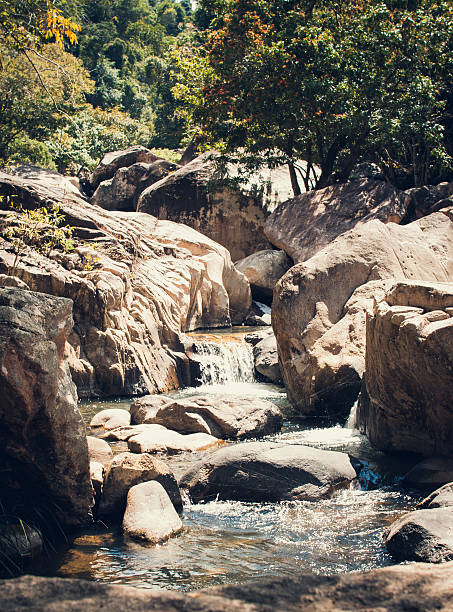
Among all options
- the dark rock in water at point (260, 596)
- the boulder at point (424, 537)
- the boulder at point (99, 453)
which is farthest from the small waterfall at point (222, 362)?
the dark rock in water at point (260, 596)

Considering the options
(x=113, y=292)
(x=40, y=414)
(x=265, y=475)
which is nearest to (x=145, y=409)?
(x=113, y=292)

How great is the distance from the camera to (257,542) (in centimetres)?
533

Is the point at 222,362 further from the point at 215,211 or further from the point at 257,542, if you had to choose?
the point at 215,211

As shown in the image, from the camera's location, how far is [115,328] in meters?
12.3

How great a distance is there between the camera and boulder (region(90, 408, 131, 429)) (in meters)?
9.53

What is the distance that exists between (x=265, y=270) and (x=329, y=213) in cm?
324

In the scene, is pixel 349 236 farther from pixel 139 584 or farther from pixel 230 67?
pixel 230 67

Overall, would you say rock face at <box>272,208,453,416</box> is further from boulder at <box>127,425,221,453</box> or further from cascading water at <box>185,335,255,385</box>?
cascading water at <box>185,335,255,385</box>

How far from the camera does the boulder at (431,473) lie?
21.6ft

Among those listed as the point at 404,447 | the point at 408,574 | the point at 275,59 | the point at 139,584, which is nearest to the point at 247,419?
the point at 404,447

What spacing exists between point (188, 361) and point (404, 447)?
6.93 m

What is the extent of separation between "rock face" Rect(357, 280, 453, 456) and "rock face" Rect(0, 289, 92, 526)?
12.6 ft

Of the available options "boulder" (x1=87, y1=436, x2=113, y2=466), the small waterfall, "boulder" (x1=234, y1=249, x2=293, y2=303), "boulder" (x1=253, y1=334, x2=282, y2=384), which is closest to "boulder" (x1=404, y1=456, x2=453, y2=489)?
"boulder" (x1=87, y1=436, x2=113, y2=466)

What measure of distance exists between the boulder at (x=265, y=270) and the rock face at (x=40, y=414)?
51.5 feet
